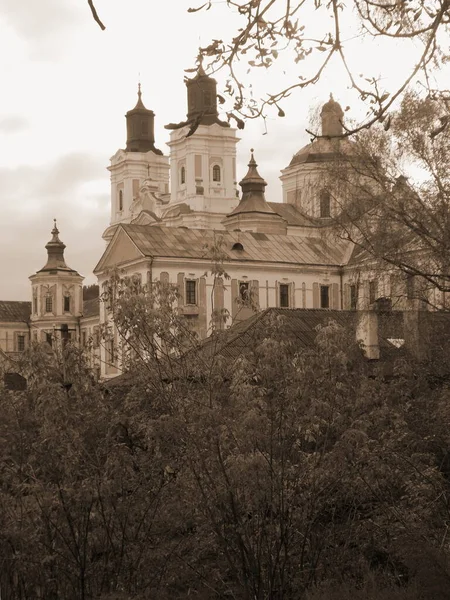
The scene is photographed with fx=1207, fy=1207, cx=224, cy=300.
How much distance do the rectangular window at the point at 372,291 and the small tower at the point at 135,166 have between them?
59.9m

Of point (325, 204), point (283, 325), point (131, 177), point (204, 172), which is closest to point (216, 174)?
point (204, 172)

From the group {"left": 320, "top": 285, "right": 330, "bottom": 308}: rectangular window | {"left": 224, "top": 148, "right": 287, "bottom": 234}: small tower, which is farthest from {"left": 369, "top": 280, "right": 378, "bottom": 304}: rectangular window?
{"left": 224, "top": 148, "right": 287, "bottom": 234}: small tower

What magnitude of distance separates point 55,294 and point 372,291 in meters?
57.6

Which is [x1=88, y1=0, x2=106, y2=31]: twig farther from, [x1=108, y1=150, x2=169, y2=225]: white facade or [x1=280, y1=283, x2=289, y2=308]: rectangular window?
[x1=108, y1=150, x2=169, y2=225]: white facade

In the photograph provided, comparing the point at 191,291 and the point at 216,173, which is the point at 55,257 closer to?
the point at 216,173

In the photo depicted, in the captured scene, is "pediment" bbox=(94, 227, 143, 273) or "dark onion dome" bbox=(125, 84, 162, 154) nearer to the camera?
"pediment" bbox=(94, 227, 143, 273)

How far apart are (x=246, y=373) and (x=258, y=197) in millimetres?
52443

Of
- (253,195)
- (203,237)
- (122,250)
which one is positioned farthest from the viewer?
(253,195)

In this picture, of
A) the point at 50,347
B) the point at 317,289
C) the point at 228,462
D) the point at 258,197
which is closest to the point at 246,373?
the point at 228,462

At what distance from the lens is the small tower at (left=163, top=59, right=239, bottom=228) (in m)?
73.8

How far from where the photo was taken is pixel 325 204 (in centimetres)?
2511

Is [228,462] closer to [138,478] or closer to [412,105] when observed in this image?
[138,478]

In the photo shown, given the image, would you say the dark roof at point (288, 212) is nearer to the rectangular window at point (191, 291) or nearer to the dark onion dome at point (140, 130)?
the rectangular window at point (191, 291)

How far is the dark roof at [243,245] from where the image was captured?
2016 inches
